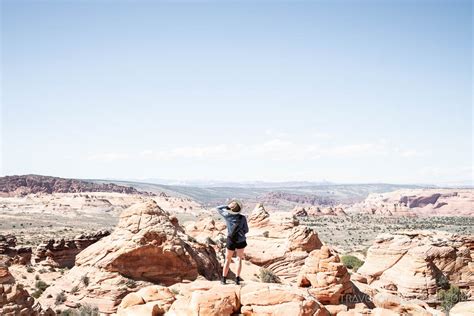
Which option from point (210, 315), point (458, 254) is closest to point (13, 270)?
point (210, 315)

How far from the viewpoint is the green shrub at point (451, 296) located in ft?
92.3

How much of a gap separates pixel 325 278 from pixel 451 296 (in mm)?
15949

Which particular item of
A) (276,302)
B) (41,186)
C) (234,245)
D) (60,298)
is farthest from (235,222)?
(41,186)

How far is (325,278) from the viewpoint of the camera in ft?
61.3

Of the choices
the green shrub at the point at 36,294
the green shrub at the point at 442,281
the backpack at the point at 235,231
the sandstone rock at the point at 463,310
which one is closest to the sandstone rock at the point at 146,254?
the green shrub at the point at 36,294

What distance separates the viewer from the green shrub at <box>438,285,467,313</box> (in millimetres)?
28119

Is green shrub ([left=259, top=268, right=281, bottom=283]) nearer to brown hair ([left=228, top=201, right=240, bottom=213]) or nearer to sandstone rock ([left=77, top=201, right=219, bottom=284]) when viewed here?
sandstone rock ([left=77, top=201, right=219, bottom=284])

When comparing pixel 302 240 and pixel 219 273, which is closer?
pixel 219 273

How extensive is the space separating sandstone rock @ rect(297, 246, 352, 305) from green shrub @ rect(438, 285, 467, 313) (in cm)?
1206

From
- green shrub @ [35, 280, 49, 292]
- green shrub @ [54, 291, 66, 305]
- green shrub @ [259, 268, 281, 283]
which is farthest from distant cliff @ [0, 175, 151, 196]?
green shrub @ [54, 291, 66, 305]

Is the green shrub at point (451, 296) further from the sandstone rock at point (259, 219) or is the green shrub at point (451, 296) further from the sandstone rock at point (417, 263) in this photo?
the sandstone rock at point (259, 219)

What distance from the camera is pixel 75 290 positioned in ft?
75.5

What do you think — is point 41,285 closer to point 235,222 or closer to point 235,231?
point 235,231

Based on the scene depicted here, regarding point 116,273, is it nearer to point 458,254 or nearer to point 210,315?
point 210,315
